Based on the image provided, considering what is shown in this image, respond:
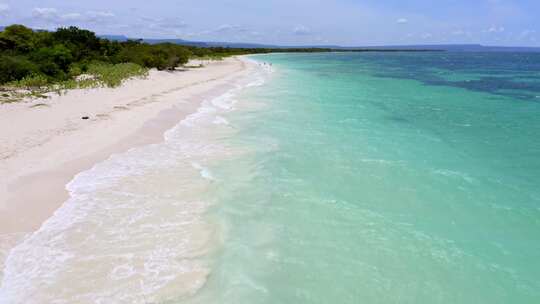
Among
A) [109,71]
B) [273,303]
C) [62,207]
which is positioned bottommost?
[273,303]

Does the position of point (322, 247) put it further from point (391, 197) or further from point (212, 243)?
point (391, 197)

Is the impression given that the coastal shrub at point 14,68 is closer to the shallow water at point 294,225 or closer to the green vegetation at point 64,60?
the green vegetation at point 64,60

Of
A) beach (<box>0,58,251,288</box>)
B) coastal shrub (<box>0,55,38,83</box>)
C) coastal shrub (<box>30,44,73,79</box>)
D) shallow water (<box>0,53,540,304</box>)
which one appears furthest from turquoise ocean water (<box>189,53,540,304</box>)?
coastal shrub (<box>30,44,73,79</box>)

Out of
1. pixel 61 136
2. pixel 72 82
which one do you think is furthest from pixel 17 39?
pixel 61 136

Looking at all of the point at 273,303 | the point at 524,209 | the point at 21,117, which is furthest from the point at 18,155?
the point at 524,209

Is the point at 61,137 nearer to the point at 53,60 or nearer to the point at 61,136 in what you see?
the point at 61,136
